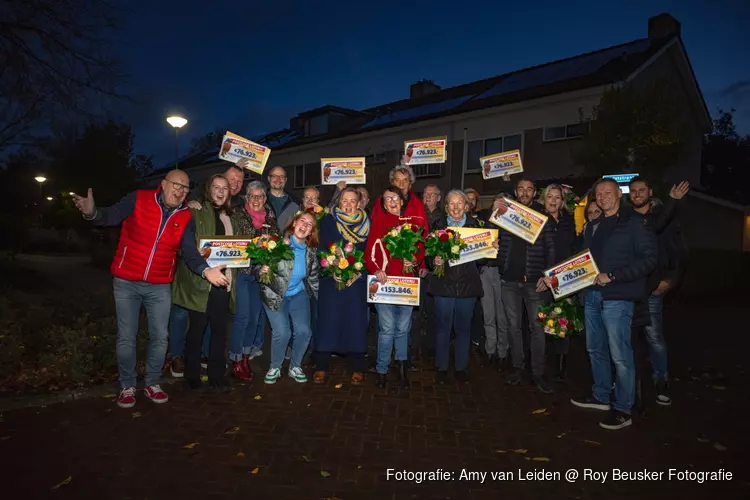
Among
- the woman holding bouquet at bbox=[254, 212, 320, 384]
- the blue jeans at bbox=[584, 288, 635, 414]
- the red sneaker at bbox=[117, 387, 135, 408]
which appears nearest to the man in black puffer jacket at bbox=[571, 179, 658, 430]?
the blue jeans at bbox=[584, 288, 635, 414]

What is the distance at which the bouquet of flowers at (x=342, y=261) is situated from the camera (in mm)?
5426

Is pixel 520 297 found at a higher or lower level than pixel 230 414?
higher

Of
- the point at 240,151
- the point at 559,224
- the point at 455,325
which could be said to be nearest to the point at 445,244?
the point at 455,325

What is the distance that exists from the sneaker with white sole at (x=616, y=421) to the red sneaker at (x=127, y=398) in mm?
4722

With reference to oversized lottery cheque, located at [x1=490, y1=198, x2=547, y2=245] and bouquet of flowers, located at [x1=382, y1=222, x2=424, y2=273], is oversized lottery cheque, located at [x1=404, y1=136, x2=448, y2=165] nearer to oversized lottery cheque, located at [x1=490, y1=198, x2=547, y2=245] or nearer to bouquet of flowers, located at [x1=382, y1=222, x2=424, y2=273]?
oversized lottery cheque, located at [x1=490, y1=198, x2=547, y2=245]

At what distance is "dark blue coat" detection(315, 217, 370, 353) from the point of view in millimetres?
5848

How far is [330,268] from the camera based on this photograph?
5488mm

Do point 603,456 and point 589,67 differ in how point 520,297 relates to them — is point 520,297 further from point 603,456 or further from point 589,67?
point 589,67

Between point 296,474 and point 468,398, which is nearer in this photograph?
point 296,474

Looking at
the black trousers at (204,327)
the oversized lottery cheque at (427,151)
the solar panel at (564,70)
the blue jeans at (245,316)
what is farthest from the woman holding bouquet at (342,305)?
the solar panel at (564,70)

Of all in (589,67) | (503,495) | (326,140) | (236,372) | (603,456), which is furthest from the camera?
(326,140)

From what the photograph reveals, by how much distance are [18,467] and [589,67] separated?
20.6 m

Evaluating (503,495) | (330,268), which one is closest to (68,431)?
(330,268)

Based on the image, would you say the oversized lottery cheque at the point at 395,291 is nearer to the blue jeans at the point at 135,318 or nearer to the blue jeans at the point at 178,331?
the blue jeans at the point at 178,331
